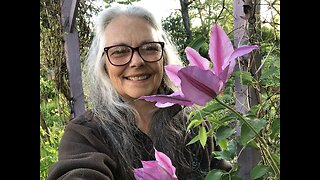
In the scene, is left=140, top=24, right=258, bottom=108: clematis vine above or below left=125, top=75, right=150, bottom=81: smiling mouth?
above

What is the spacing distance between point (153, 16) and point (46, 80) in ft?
6.09

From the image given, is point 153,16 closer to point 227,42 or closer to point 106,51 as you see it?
point 106,51

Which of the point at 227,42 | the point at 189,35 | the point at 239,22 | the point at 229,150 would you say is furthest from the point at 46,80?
the point at 227,42

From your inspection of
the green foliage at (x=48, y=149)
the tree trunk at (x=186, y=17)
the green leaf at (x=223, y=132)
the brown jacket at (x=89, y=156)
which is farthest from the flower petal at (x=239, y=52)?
the green foliage at (x=48, y=149)

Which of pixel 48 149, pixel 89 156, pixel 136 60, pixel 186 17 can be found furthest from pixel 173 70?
pixel 48 149

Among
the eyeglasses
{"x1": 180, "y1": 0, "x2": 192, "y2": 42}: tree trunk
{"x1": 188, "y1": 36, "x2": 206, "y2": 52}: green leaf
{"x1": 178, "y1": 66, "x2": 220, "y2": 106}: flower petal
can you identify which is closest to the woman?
the eyeglasses

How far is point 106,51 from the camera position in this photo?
0.80 metres

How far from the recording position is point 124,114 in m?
0.85

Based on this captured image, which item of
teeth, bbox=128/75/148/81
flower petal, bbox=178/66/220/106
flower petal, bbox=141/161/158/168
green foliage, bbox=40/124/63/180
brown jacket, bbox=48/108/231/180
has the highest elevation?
flower petal, bbox=178/66/220/106

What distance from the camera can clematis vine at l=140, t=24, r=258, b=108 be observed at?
261mm

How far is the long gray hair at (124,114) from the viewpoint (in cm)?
78

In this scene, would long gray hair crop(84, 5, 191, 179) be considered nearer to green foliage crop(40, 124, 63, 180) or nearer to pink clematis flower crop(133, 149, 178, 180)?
pink clematis flower crop(133, 149, 178, 180)
